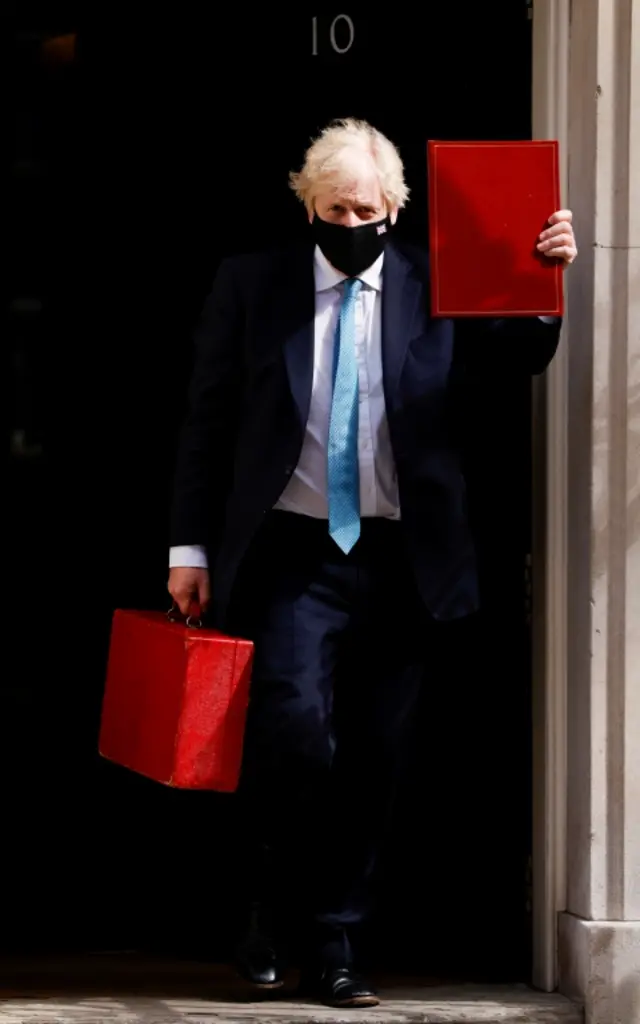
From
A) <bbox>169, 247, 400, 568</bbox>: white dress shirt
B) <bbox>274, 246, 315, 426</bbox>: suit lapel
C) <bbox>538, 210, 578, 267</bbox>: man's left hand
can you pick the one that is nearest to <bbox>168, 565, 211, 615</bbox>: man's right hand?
<bbox>169, 247, 400, 568</bbox>: white dress shirt

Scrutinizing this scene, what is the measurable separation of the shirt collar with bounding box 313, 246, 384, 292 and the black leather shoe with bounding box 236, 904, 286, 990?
56.6 inches

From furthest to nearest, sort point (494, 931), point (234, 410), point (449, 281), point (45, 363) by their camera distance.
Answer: point (45, 363), point (494, 931), point (234, 410), point (449, 281)

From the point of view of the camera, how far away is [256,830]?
5.05 metres

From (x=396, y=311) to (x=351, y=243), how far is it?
0.19 metres

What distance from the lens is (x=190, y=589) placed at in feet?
16.5

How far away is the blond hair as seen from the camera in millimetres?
4805

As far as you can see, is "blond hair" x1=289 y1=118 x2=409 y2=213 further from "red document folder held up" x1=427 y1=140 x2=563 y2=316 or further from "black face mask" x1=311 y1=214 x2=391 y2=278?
"red document folder held up" x1=427 y1=140 x2=563 y2=316

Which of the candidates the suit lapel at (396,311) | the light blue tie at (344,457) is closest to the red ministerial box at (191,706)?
the light blue tie at (344,457)

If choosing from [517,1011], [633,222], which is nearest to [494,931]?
[517,1011]

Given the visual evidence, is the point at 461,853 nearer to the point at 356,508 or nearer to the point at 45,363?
the point at 356,508

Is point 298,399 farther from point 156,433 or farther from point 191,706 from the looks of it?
point 156,433

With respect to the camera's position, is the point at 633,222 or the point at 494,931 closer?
the point at 633,222

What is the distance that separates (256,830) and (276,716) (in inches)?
13.6

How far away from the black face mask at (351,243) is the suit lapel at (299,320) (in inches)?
3.5
